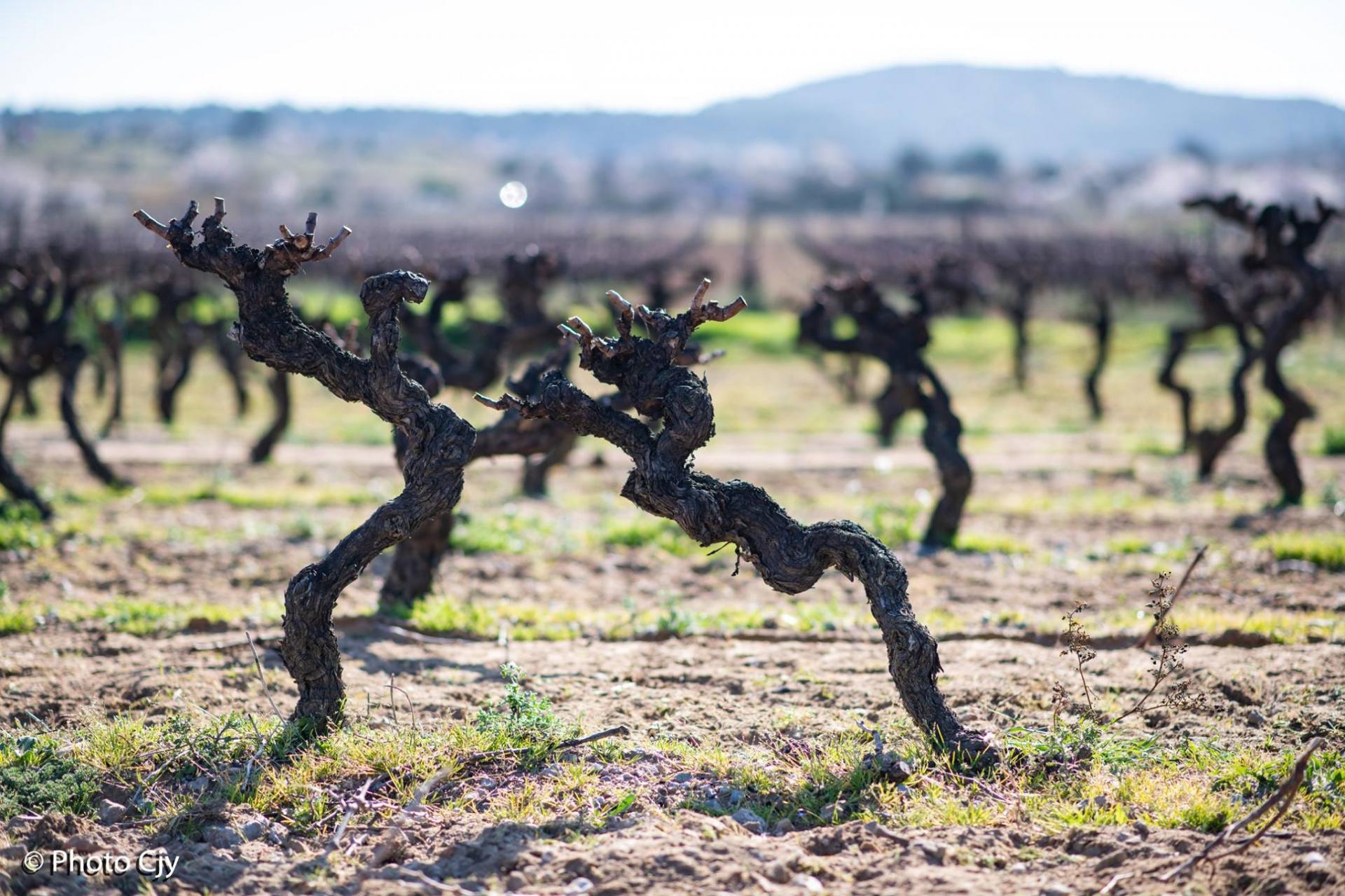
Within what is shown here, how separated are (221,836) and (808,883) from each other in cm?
247

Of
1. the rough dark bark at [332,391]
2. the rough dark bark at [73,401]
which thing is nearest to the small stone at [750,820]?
the rough dark bark at [332,391]

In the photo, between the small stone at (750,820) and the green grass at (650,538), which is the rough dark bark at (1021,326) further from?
the small stone at (750,820)

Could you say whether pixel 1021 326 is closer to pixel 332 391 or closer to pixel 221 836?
pixel 332 391

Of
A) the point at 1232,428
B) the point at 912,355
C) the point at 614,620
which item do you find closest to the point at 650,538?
the point at 614,620

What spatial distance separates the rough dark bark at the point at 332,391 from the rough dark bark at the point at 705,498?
0.39m

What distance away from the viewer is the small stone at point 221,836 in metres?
4.74

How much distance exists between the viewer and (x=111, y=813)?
4953 millimetres

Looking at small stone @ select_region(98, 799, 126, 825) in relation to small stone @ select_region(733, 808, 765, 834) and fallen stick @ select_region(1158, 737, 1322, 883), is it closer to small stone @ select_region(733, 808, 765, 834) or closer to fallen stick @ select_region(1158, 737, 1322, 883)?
small stone @ select_region(733, 808, 765, 834)

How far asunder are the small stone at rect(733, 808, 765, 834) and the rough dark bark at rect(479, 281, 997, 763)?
0.93 meters

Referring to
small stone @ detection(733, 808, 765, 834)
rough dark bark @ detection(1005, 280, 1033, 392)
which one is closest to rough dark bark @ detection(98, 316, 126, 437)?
small stone @ detection(733, 808, 765, 834)

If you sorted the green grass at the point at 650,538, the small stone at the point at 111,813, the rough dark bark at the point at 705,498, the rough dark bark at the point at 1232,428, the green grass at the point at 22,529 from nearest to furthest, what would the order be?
the small stone at the point at 111,813 < the rough dark bark at the point at 705,498 < the green grass at the point at 22,529 < the green grass at the point at 650,538 < the rough dark bark at the point at 1232,428

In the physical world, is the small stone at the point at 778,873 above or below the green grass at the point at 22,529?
below

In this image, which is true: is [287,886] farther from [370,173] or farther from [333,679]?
[370,173]

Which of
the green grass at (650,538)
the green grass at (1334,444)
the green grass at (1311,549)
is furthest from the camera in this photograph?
the green grass at (1334,444)
